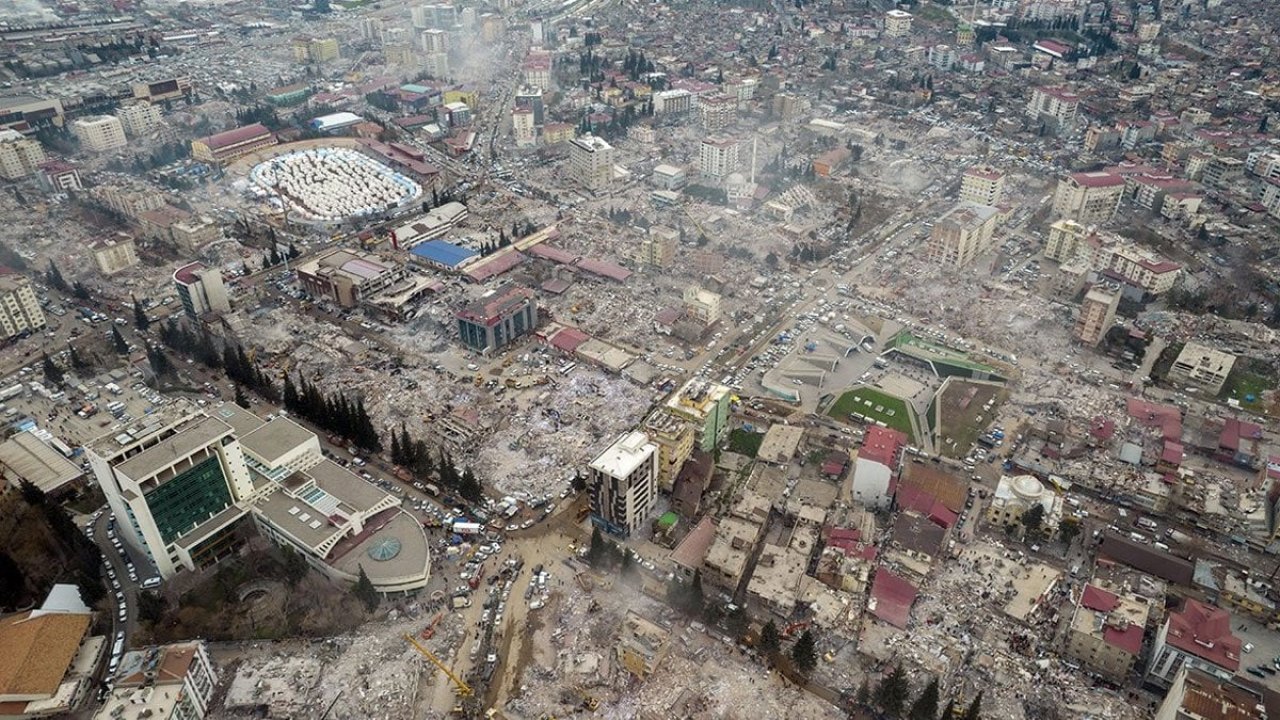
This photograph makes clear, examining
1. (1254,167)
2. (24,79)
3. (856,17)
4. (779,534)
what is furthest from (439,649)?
(856,17)

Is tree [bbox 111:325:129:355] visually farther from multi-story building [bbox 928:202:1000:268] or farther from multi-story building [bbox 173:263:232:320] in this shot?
multi-story building [bbox 928:202:1000:268]

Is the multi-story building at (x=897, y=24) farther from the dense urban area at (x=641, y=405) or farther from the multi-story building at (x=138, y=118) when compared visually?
the multi-story building at (x=138, y=118)

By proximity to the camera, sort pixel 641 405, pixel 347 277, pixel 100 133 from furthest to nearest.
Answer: pixel 100 133, pixel 347 277, pixel 641 405

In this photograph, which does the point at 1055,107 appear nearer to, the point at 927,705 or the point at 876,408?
the point at 876,408

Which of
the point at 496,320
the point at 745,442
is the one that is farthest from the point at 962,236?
the point at 496,320

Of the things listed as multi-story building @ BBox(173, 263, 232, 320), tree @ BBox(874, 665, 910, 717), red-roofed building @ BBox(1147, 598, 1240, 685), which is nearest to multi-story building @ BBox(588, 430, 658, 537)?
tree @ BBox(874, 665, 910, 717)

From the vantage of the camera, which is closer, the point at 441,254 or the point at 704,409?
the point at 704,409

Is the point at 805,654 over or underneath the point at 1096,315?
underneath
